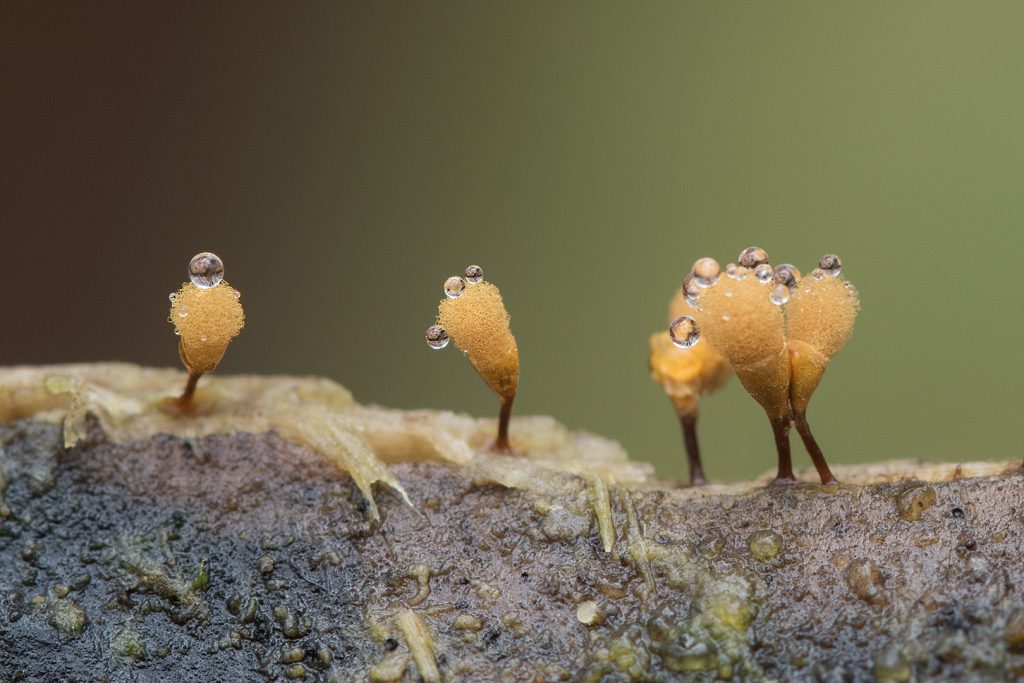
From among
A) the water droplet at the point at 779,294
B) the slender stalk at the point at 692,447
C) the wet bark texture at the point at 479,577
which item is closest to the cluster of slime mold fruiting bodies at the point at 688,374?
the slender stalk at the point at 692,447

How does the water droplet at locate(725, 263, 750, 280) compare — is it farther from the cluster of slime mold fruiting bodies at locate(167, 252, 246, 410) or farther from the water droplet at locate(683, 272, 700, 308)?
the cluster of slime mold fruiting bodies at locate(167, 252, 246, 410)

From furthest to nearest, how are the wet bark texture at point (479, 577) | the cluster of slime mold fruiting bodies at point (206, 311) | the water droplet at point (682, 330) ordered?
the cluster of slime mold fruiting bodies at point (206, 311) → the water droplet at point (682, 330) → the wet bark texture at point (479, 577)

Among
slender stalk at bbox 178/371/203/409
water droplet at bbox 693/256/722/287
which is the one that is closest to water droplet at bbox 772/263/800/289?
water droplet at bbox 693/256/722/287

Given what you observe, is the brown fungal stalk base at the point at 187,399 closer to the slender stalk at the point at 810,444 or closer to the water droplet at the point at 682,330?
the water droplet at the point at 682,330

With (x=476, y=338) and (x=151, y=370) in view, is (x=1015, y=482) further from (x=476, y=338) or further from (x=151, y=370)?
(x=151, y=370)

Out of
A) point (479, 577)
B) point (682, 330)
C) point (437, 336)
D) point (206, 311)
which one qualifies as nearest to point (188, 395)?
point (206, 311)

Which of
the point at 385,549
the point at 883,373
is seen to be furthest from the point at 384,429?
the point at 883,373
